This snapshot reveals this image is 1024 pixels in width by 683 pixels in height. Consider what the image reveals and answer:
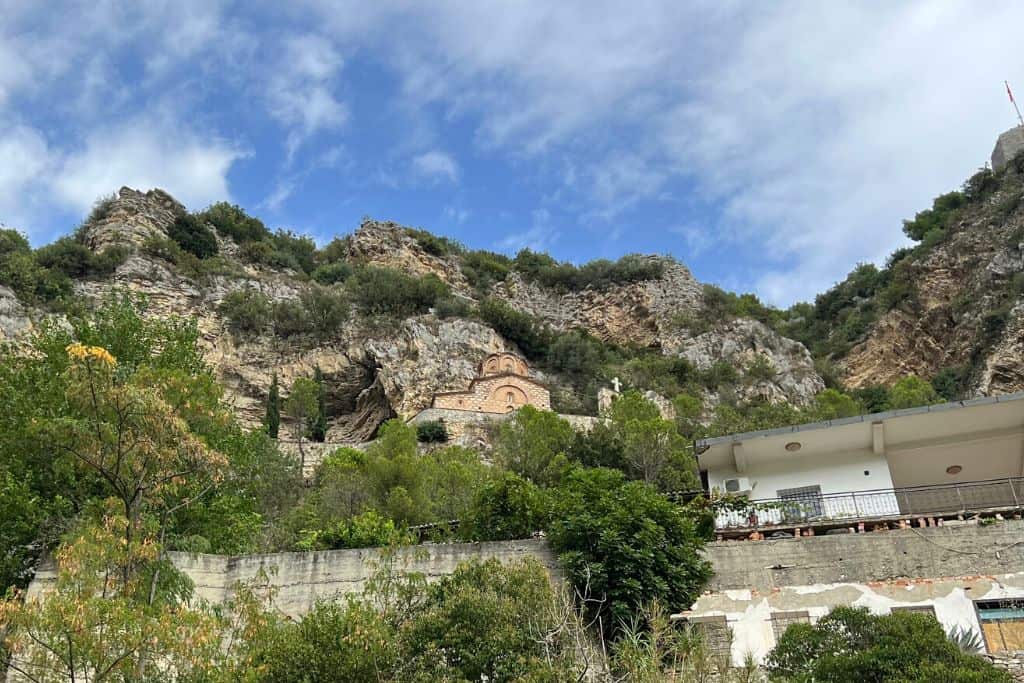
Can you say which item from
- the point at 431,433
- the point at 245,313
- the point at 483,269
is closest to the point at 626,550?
→ the point at 431,433

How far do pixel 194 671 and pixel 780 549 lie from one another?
970 centimetres

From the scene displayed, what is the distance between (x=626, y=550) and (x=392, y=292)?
128ft

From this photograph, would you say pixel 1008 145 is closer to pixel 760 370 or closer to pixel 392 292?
pixel 760 370

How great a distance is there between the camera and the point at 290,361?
46.3m

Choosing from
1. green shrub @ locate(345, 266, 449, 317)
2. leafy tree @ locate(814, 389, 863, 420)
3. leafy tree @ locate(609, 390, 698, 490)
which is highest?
green shrub @ locate(345, 266, 449, 317)

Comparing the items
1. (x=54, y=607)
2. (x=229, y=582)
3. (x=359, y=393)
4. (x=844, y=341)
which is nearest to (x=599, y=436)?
(x=229, y=582)

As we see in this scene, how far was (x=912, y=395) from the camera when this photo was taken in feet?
121

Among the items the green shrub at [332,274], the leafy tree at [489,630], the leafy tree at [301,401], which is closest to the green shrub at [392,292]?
the green shrub at [332,274]

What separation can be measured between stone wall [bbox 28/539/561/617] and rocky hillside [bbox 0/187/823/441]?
2648cm

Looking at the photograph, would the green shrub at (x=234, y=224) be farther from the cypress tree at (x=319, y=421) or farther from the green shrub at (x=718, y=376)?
the green shrub at (x=718, y=376)

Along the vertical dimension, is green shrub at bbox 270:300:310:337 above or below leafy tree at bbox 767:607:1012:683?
above

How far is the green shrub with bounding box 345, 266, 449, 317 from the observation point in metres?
50.3

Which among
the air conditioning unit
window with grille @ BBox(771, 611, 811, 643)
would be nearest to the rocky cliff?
the air conditioning unit

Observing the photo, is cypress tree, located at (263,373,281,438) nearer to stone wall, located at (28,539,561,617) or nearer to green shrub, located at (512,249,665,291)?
stone wall, located at (28,539,561,617)
